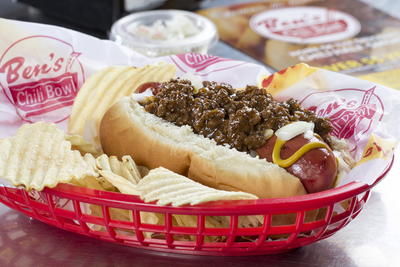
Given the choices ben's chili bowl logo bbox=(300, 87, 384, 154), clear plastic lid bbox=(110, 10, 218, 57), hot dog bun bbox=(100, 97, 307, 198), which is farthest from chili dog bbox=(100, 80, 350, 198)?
clear plastic lid bbox=(110, 10, 218, 57)

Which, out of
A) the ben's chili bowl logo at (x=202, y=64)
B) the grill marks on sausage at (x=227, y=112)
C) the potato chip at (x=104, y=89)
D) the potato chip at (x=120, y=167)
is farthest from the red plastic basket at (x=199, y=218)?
the ben's chili bowl logo at (x=202, y=64)

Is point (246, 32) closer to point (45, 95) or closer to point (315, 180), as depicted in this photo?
point (45, 95)

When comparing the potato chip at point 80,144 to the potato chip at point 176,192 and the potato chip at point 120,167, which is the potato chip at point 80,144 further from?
the potato chip at point 176,192

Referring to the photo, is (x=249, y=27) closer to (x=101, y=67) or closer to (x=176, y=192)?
(x=101, y=67)

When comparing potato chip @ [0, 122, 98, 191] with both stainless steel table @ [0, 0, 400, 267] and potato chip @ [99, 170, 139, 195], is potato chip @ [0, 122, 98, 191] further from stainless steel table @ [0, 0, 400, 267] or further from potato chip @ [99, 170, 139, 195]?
stainless steel table @ [0, 0, 400, 267]

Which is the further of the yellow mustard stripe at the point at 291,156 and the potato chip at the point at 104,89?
the potato chip at the point at 104,89

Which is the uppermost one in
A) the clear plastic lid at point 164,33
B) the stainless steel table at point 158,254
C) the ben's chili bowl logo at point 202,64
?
the ben's chili bowl logo at point 202,64

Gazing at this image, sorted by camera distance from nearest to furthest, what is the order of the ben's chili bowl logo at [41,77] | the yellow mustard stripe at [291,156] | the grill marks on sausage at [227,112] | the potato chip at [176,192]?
1. the potato chip at [176,192]
2. the yellow mustard stripe at [291,156]
3. the grill marks on sausage at [227,112]
4. the ben's chili bowl logo at [41,77]
